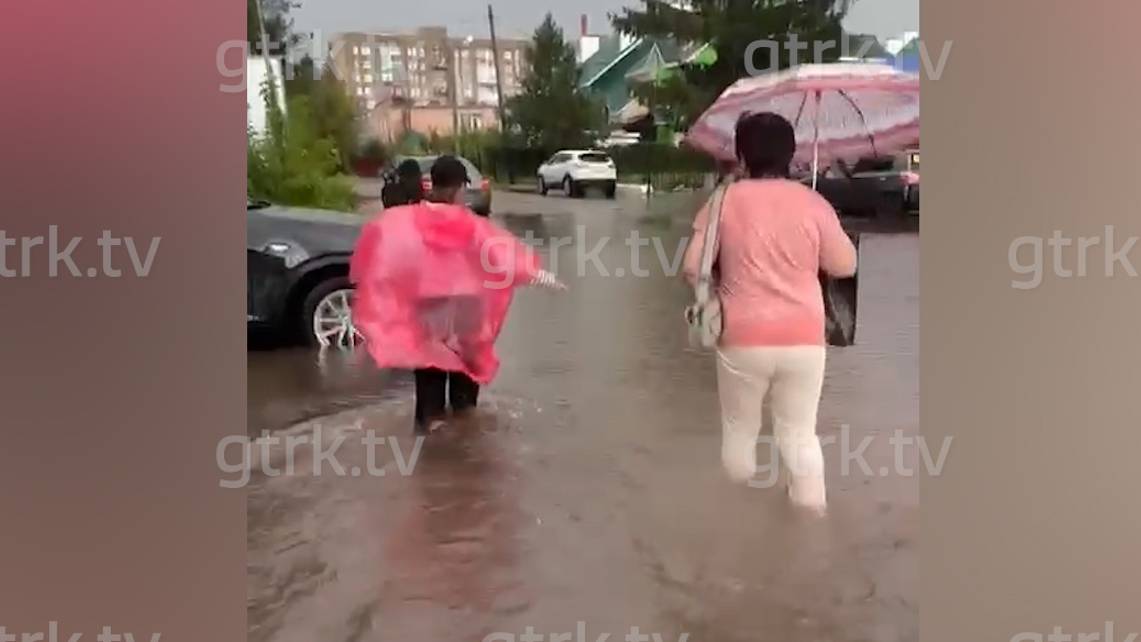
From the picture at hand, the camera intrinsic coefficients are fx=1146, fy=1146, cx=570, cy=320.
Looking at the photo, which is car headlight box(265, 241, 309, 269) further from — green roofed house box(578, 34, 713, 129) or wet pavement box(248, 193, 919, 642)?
green roofed house box(578, 34, 713, 129)

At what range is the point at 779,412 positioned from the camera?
5.72ft

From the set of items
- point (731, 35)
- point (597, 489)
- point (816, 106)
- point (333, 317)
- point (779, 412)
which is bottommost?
point (597, 489)

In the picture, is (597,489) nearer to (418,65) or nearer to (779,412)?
(779,412)

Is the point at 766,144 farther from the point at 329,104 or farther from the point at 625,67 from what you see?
the point at 329,104

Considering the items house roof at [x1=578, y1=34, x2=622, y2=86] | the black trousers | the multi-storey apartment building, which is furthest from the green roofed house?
the black trousers

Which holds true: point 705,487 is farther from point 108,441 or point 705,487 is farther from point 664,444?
point 108,441

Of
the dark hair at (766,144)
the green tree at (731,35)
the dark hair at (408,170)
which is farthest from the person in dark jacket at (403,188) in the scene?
the dark hair at (766,144)

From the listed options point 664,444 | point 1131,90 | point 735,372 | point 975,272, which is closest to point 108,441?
point 664,444

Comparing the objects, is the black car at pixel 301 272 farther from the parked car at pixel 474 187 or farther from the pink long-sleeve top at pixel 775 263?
the pink long-sleeve top at pixel 775 263

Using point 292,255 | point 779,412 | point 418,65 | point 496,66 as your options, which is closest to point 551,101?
point 496,66

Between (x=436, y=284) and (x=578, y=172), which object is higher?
(x=578, y=172)

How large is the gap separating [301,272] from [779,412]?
2.47 ft

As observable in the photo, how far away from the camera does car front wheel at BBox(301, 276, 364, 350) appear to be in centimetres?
173

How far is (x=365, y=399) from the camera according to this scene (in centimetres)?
174
